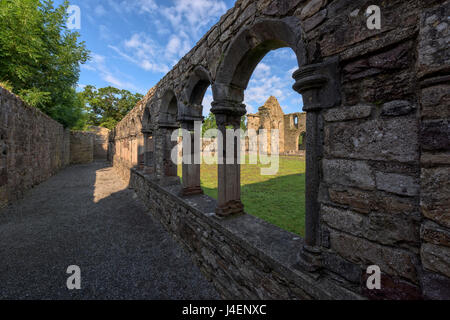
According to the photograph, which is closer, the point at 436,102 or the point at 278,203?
the point at 436,102

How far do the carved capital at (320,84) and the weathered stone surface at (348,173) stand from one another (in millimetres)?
438

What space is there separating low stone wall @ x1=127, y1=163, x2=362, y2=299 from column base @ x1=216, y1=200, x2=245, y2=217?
0.09 metres

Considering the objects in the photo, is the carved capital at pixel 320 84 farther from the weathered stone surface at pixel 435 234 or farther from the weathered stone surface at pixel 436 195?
the weathered stone surface at pixel 435 234

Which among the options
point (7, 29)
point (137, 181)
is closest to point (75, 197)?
point (137, 181)

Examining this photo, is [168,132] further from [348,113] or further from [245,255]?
[348,113]

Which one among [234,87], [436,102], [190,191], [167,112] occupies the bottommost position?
[190,191]

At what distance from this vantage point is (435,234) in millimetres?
968

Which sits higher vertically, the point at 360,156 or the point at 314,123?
the point at 314,123

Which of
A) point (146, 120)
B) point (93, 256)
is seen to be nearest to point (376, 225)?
point (93, 256)

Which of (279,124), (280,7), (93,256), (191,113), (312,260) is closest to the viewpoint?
(312,260)

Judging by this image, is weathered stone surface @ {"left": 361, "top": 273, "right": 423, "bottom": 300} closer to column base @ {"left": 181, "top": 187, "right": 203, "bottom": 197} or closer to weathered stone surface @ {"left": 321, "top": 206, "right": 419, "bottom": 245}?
weathered stone surface @ {"left": 321, "top": 206, "right": 419, "bottom": 245}

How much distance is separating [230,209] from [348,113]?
73.7 inches

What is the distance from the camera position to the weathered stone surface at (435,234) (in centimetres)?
94

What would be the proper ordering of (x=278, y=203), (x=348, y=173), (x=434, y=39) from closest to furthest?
1. (x=434, y=39)
2. (x=348, y=173)
3. (x=278, y=203)
